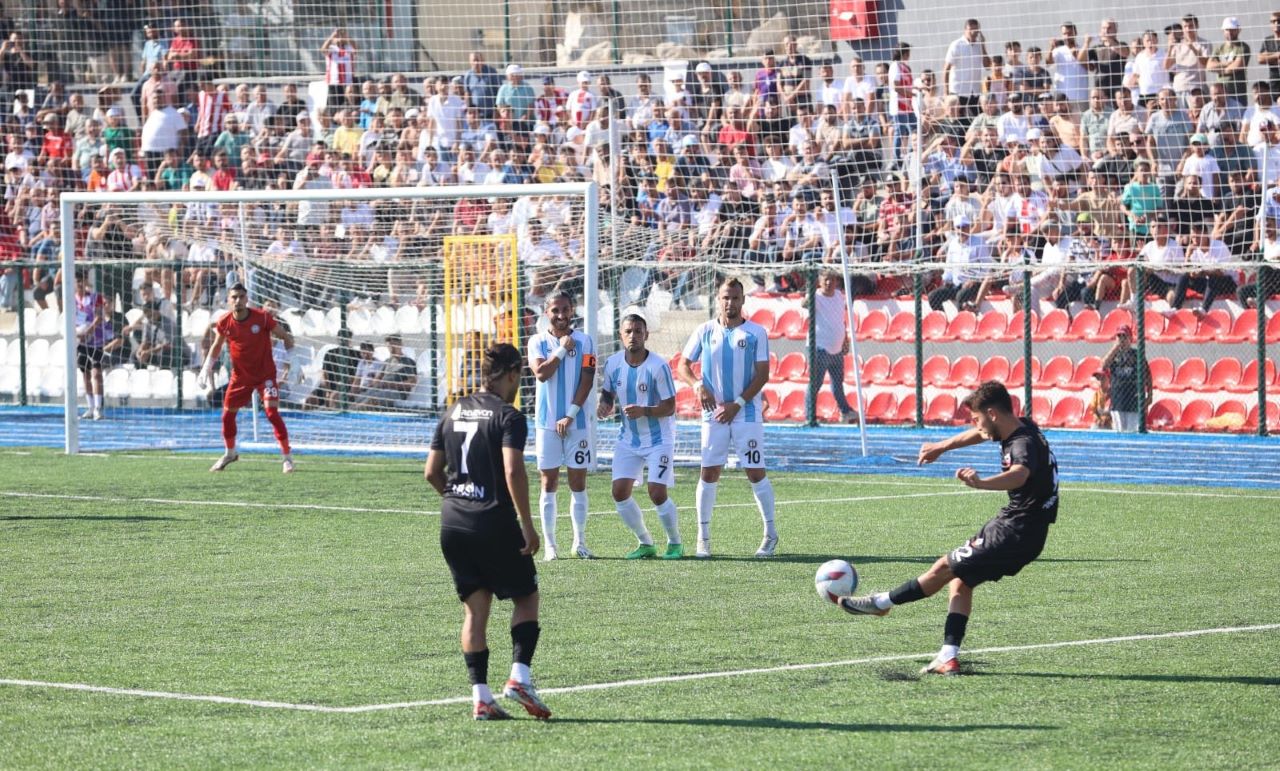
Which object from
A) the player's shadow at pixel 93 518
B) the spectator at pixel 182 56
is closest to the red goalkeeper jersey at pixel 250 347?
the player's shadow at pixel 93 518

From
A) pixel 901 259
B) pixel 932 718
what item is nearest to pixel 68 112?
pixel 901 259

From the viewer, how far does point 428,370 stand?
24641mm

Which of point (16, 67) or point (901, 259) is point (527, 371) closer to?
point (901, 259)

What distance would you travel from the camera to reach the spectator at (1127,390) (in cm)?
2336

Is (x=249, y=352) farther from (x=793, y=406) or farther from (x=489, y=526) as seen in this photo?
(x=489, y=526)

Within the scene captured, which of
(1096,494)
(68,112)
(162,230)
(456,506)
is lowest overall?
(1096,494)

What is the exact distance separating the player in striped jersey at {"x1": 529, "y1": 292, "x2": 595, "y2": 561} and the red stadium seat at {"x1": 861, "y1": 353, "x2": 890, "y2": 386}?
1328 cm

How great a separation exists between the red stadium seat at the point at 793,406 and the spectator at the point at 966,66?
16.5 ft

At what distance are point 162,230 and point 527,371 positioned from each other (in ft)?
19.1

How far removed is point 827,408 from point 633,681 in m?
18.5

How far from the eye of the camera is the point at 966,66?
24500 mm

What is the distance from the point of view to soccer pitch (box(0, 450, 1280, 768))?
7051 millimetres

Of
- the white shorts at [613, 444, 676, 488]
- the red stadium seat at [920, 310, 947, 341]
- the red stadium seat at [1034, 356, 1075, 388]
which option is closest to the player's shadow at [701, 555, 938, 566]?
the white shorts at [613, 444, 676, 488]

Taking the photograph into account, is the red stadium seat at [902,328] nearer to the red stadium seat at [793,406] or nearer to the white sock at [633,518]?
the red stadium seat at [793,406]
